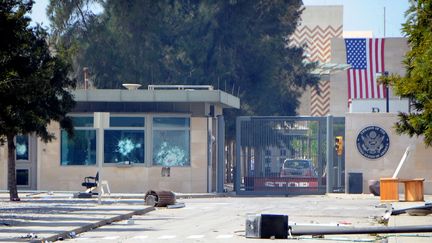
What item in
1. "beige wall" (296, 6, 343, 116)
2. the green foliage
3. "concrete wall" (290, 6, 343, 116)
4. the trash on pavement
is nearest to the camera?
the trash on pavement

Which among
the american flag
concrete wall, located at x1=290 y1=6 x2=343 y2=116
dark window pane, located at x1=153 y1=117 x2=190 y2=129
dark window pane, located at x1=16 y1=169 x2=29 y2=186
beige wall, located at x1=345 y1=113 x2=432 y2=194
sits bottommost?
dark window pane, located at x1=16 y1=169 x2=29 y2=186

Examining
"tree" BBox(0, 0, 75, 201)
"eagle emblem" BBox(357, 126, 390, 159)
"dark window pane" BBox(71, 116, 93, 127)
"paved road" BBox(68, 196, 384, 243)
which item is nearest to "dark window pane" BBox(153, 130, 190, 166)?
"dark window pane" BBox(71, 116, 93, 127)

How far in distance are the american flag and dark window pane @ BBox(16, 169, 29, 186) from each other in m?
15.9

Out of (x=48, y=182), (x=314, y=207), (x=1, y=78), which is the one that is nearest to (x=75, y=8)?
(x=48, y=182)

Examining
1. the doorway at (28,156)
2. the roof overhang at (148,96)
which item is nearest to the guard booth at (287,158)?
the roof overhang at (148,96)

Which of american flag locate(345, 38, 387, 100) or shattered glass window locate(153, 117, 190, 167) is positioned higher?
american flag locate(345, 38, 387, 100)

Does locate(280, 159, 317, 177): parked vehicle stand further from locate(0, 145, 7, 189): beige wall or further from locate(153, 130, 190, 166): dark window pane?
locate(0, 145, 7, 189): beige wall

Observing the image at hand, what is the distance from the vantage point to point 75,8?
251 ft

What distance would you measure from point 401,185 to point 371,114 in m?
3.27

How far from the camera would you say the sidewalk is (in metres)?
25.3

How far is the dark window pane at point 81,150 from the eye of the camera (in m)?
52.3

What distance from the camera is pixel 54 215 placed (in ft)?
107

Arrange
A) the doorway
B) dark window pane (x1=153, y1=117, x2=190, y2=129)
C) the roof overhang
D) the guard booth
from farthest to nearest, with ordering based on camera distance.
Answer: the guard booth → the doorway → dark window pane (x1=153, y1=117, x2=190, y2=129) → the roof overhang

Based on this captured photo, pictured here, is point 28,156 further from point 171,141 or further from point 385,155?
point 385,155
